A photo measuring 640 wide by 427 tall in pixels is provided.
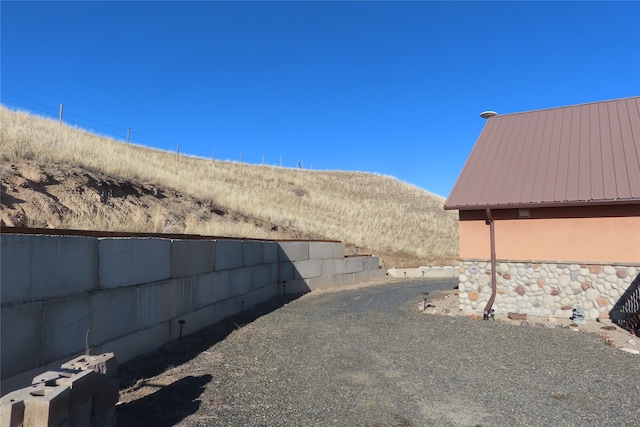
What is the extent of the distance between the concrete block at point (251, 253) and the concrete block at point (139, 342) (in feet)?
13.8

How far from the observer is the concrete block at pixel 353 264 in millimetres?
18750

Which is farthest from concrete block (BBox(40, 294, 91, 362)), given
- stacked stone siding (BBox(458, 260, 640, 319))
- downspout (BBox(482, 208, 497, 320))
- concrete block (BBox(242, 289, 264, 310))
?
stacked stone siding (BBox(458, 260, 640, 319))

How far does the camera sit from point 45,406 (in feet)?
9.45

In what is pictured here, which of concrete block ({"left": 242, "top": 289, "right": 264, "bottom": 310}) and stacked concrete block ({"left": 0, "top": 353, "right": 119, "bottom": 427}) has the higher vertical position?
stacked concrete block ({"left": 0, "top": 353, "right": 119, "bottom": 427})

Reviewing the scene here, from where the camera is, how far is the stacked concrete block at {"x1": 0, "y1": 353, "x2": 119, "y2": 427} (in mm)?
2861

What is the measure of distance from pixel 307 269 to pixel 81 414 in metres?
12.9

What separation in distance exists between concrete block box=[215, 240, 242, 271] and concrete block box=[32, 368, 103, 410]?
6027mm

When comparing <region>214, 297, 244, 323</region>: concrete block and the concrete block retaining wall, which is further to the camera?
<region>214, 297, 244, 323</region>: concrete block

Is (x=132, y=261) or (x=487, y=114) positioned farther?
(x=487, y=114)

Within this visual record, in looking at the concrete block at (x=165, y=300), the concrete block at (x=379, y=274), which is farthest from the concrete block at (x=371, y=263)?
the concrete block at (x=165, y=300)

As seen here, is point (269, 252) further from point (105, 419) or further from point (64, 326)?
point (105, 419)

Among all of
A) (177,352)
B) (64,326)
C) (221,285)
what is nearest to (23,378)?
(64,326)

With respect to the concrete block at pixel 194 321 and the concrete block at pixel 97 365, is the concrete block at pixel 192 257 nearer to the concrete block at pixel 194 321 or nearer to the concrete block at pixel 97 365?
the concrete block at pixel 194 321

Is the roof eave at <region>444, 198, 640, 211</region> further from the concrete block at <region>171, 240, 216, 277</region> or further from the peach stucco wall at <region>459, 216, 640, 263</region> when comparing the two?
the concrete block at <region>171, 240, 216, 277</region>
